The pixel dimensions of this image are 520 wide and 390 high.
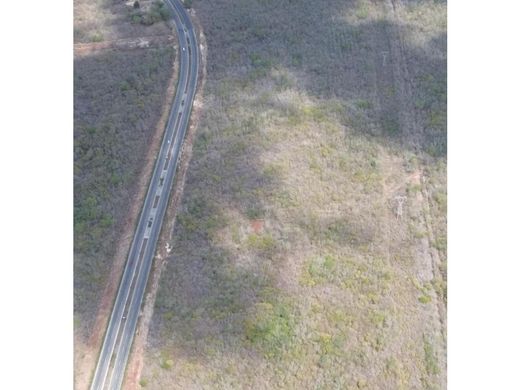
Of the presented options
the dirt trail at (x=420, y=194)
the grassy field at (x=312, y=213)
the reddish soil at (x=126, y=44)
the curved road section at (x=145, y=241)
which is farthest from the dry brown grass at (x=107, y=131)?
the dirt trail at (x=420, y=194)

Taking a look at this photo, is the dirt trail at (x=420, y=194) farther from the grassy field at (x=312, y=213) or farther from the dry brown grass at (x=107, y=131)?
the dry brown grass at (x=107, y=131)

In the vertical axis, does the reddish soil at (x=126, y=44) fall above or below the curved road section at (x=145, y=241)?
above

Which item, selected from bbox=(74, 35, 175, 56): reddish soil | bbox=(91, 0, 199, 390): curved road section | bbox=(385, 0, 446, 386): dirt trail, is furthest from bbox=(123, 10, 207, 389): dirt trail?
bbox=(385, 0, 446, 386): dirt trail

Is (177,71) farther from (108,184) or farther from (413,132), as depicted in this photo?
(413,132)

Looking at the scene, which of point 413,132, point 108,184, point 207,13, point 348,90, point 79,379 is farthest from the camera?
point 207,13

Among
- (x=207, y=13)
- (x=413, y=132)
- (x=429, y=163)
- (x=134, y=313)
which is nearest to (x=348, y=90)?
(x=413, y=132)

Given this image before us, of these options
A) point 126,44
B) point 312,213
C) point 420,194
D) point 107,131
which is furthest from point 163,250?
point 126,44
